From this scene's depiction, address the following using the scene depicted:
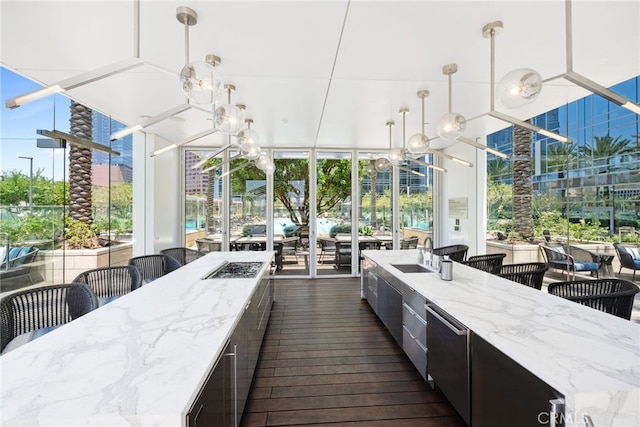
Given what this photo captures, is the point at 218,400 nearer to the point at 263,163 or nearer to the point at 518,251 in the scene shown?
the point at 263,163

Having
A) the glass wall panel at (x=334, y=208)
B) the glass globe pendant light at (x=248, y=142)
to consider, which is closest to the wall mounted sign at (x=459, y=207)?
the glass wall panel at (x=334, y=208)

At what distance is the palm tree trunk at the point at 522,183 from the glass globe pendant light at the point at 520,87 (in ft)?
11.2

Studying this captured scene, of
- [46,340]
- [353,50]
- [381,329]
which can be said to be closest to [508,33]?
[353,50]

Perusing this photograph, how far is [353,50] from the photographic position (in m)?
2.41

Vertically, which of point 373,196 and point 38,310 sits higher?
point 373,196

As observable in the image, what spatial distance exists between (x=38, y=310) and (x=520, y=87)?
3.55m

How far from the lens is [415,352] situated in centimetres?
252

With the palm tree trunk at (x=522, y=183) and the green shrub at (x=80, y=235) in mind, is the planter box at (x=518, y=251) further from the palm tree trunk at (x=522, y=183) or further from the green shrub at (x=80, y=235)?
the green shrub at (x=80, y=235)

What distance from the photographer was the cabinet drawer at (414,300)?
2.30m

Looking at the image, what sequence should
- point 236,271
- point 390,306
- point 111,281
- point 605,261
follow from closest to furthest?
1. point 111,281
2. point 236,271
3. point 390,306
4. point 605,261

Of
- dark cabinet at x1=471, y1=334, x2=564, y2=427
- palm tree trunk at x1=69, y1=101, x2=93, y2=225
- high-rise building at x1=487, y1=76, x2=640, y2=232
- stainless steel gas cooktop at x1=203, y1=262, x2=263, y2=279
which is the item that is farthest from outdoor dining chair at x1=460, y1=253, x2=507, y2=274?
palm tree trunk at x1=69, y1=101, x2=93, y2=225

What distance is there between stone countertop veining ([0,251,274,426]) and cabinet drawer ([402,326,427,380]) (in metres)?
1.56

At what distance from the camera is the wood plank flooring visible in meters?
2.06

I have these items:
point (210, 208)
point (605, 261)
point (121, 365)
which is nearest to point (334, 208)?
point (210, 208)
